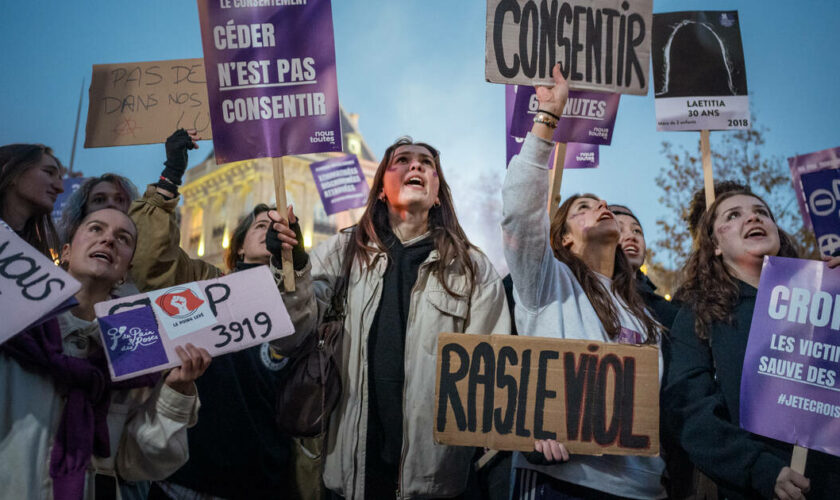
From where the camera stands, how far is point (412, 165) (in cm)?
326

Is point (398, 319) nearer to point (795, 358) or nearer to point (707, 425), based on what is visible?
point (707, 425)

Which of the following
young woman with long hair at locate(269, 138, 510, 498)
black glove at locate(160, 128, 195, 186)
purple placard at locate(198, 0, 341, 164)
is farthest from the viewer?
black glove at locate(160, 128, 195, 186)

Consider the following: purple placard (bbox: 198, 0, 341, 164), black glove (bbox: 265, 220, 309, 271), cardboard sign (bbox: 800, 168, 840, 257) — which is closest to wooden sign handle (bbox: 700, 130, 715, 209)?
cardboard sign (bbox: 800, 168, 840, 257)

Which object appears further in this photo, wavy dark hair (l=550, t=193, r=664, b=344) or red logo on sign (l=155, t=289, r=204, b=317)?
wavy dark hair (l=550, t=193, r=664, b=344)

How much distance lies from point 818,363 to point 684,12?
286 centimetres

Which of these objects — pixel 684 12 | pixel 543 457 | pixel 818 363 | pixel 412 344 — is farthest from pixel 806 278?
pixel 684 12

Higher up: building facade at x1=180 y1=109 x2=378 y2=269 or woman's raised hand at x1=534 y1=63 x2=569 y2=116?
woman's raised hand at x1=534 y1=63 x2=569 y2=116

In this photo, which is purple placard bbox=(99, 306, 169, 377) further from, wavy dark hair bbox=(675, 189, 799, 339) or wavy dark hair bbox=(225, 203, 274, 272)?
wavy dark hair bbox=(675, 189, 799, 339)

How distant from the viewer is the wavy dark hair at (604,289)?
2848mm

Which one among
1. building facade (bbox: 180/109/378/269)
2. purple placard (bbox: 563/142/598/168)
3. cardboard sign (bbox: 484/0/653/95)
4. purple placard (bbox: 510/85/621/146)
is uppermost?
cardboard sign (bbox: 484/0/653/95)

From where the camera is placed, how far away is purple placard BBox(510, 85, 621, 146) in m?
3.98

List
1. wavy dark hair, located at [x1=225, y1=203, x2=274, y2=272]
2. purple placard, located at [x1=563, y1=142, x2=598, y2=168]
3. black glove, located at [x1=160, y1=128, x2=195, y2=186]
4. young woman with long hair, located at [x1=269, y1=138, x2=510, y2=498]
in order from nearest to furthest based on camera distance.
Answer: young woman with long hair, located at [x1=269, y1=138, x2=510, y2=498] < black glove, located at [x1=160, y1=128, x2=195, y2=186] < wavy dark hair, located at [x1=225, y1=203, x2=274, y2=272] < purple placard, located at [x1=563, y1=142, x2=598, y2=168]

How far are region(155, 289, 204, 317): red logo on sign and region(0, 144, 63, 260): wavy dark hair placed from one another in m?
0.84

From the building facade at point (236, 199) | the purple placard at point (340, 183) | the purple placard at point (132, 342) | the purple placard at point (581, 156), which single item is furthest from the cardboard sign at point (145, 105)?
the building facade at point (236, 199)
